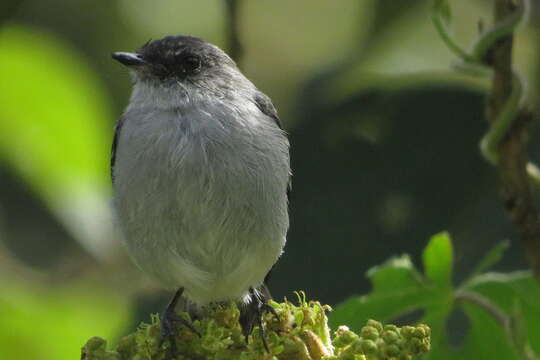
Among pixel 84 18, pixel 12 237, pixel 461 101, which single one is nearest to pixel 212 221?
pixel 461 101

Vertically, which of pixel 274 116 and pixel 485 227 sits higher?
pixel 274 116

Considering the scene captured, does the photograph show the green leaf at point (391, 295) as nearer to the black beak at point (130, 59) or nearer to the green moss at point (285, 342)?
the green moss at point (285, 342)

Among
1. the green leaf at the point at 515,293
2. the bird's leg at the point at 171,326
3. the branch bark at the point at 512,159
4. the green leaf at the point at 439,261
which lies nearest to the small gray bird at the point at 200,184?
the bird's leg at the point at 171,326

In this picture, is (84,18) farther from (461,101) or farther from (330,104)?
(461,101)

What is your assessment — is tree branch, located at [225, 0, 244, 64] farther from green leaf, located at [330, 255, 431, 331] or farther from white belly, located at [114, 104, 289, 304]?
green leaf, located at [330, 255, 431, 331]

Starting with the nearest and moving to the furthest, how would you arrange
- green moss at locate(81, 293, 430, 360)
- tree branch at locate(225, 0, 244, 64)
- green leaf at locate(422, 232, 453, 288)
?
green moss at locate(81, 293, 430, 360) < green leaf at locate(422, 232, 453, 288) < tree branch at locate(225, 0, 244, 64)

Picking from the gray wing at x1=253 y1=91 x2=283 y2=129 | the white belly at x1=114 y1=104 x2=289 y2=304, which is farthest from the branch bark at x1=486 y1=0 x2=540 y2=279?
the gray wing at x1=253 y1=91 x2=283 y2=129
